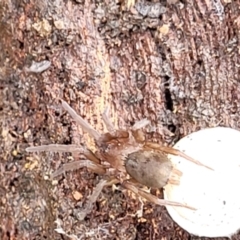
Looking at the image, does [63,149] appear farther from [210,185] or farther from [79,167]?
[210,185]

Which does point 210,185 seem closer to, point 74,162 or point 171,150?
point 171,150

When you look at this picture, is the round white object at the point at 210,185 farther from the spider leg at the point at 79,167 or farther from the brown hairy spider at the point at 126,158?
the spider leg at the point at 79,167

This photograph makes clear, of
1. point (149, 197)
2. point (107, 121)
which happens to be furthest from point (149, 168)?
point (107, 121)

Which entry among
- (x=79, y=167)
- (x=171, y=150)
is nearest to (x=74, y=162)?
(x=79, y=167)

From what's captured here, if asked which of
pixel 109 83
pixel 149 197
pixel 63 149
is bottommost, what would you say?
pixel 149 197

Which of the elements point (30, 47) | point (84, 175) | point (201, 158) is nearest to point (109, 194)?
point (84, 175)

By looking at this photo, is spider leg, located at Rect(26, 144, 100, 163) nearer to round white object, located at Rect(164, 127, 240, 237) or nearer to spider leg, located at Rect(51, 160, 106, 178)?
spider leg, located at Rect(51, 160, 106, 178)

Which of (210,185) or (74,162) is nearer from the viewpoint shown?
(210,185)

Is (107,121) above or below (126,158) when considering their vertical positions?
above
